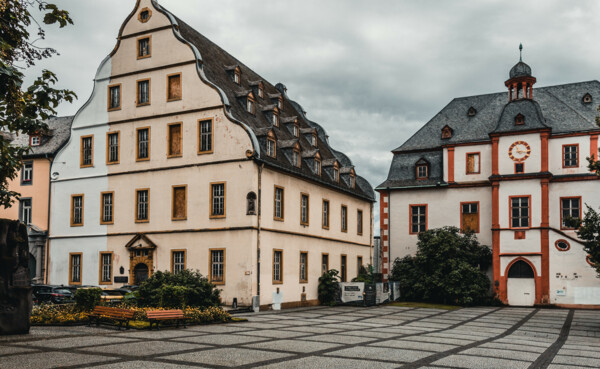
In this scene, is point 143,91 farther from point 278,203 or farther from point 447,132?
point 447,132

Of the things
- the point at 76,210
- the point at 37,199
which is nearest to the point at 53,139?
the point at 37,199

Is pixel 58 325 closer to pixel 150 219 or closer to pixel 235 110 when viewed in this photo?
pixel 150 219

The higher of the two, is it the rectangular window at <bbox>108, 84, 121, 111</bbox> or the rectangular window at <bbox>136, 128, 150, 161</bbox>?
the rectangular window at <bbox>108, 84, 121, 111</bbox>

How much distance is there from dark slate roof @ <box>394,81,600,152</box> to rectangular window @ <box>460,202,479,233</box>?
4.47 meters

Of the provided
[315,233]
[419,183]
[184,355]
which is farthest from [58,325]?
[419,183]

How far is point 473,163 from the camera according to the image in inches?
1652

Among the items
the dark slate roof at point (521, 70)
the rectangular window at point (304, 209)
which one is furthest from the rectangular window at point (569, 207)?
the rectangular window at point (304, 209)

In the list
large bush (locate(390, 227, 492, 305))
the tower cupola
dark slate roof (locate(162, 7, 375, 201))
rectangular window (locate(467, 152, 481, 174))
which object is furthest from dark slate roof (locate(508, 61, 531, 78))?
dark slate roof (locate(162, 7, 375, 201))

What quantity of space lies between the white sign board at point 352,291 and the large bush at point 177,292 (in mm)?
12891

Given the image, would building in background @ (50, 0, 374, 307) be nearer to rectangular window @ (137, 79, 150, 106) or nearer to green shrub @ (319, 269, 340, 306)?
rectangular window @ (137, 79, 150, 106)

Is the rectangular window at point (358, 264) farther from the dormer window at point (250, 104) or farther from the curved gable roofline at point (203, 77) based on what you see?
the curved gable roofline at point (203, 77)

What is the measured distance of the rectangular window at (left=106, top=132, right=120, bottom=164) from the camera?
1415 inches

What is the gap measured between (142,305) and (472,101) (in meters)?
30.7

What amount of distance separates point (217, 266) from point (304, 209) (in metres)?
7.67
